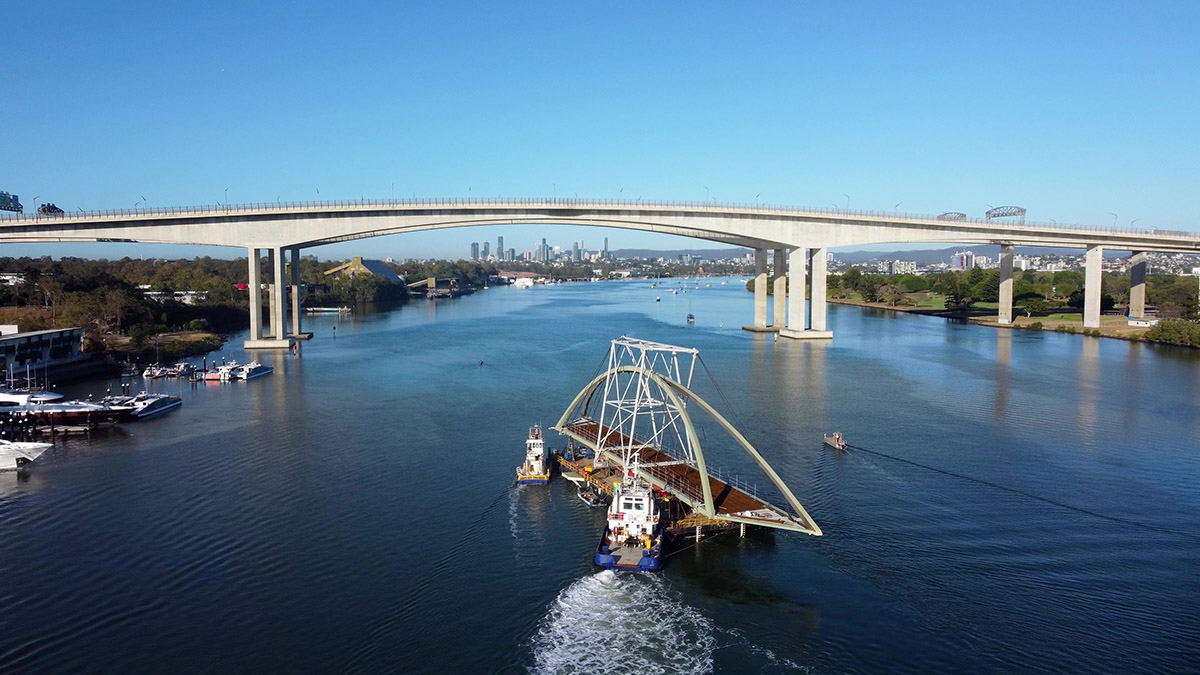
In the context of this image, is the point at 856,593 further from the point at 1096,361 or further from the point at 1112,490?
the point at 1096,361

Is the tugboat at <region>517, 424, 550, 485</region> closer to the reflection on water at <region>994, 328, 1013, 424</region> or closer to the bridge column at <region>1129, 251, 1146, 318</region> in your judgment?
the reflection on water at <region>994, 328, 1013, 424</region>

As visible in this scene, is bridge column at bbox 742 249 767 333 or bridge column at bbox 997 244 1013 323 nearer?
bridge column at bbox 742 249 767 333

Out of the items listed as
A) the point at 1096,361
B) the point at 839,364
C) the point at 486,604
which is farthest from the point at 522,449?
the point at 1096,361

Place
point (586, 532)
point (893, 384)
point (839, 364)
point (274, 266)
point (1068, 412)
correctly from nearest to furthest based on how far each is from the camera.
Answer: point (586, 532) → point (1068, 412) → point (893, 384) → point (839, 364) → point (274, 266)

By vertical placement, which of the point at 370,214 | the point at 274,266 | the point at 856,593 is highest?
the point at 370,214

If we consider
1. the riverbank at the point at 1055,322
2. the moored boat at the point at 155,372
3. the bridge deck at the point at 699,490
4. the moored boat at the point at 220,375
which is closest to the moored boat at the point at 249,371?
the moored boat at the point at 220,375

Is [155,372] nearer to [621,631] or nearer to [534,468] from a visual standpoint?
[534,468]

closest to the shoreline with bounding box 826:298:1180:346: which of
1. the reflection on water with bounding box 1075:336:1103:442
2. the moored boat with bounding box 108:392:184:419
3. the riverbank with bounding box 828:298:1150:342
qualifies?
the riverbank with bounding box 828:298:1150:342
